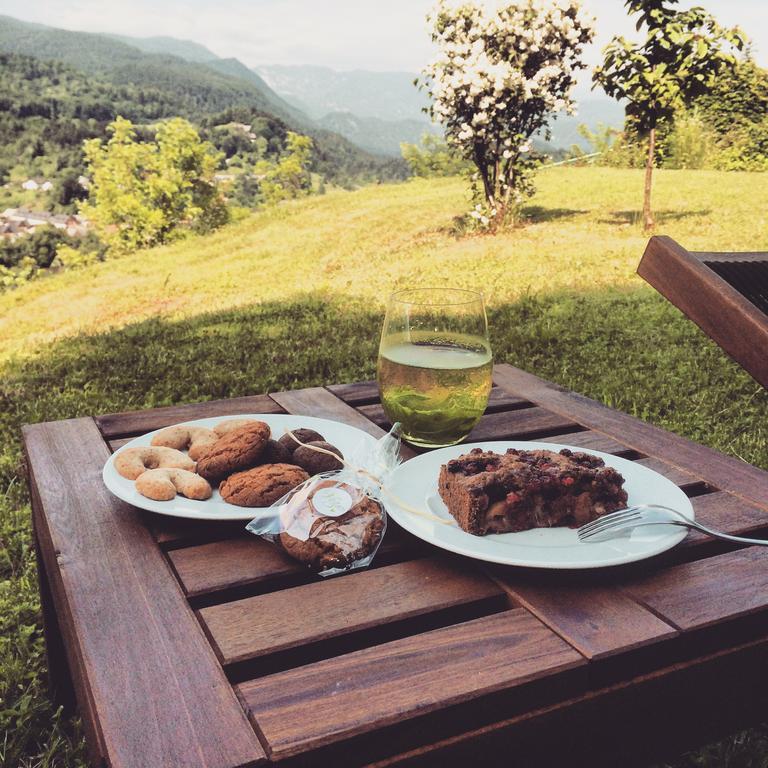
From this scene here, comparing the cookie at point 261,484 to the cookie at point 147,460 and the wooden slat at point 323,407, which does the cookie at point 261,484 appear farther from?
the wooden slat at point 323,407

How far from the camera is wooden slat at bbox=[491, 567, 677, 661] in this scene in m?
0.65

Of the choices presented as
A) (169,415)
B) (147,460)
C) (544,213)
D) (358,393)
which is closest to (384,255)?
(544,213)

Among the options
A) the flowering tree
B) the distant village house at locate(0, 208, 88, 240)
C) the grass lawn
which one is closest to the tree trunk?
the grass lawn

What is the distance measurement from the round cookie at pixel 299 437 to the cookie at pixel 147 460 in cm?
12

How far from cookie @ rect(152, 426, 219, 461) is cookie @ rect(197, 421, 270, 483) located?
2.6 inches

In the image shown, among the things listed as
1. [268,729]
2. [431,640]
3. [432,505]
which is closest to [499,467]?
[432,505]

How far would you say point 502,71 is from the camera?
21.1 ft

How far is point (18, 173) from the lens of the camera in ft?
114

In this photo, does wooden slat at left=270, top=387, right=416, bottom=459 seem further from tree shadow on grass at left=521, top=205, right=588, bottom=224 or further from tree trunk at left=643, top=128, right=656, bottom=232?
tree shadow on grass at left=521, top=205, right=588, bottom=224

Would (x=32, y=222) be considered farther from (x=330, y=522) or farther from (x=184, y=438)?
(x=330, y=522)

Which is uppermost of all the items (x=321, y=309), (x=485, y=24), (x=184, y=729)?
(x=485, y=24)

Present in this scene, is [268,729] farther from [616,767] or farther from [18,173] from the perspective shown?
[18,173]

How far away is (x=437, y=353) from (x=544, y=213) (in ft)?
25.4

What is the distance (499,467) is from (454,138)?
6575 mm
